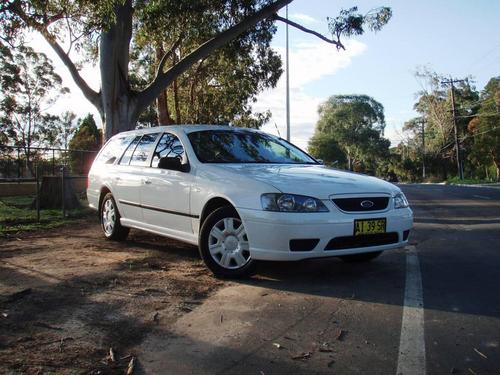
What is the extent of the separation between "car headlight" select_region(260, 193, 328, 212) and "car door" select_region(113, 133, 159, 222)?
2489 millimetres

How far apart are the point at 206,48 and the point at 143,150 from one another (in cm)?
691

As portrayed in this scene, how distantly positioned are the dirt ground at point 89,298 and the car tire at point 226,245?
190 millimetres

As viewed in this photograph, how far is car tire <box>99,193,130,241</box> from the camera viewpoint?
7.72 metres

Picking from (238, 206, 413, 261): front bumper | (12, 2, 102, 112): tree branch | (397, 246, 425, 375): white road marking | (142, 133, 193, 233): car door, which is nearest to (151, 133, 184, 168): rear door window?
(142, 133, 193, 233): car door

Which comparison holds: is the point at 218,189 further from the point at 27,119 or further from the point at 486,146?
the point at 486,146

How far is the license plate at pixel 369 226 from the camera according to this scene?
16.5 feet

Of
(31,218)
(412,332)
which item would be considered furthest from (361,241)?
(31,218)

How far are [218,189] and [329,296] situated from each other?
1.58 m

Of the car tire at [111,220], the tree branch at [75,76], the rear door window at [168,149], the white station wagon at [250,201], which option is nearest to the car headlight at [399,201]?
the white station wagon at [250,201]

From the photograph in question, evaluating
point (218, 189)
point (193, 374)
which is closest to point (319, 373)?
point (193, 374)

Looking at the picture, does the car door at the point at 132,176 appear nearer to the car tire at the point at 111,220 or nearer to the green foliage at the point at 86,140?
the car tire at the point at 111,220

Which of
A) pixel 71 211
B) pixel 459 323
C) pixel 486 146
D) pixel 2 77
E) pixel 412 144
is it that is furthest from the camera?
pixel 412 144

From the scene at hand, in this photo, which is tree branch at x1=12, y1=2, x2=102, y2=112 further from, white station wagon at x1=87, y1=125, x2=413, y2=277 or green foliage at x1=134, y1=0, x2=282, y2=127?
white station wagon at x1=87, y1=125, x2=413, y2=277

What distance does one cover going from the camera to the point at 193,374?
3076mm
